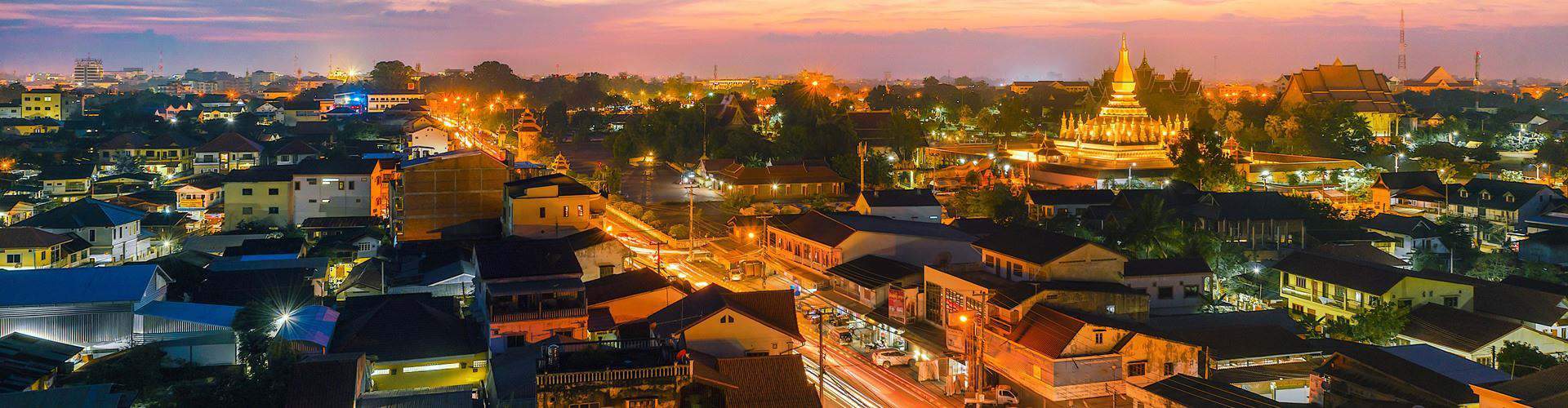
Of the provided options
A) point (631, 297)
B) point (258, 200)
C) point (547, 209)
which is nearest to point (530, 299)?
point (631, 297)

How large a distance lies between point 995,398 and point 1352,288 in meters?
10.0

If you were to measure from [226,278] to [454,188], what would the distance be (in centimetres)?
818

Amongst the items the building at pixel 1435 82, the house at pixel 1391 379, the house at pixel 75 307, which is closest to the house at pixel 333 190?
the house at pixel 75 307

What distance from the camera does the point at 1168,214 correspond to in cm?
2902

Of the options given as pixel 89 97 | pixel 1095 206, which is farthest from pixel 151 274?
pixel 89 97

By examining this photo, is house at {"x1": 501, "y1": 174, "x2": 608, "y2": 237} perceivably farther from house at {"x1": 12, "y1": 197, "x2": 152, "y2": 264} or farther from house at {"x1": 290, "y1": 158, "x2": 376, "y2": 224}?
house at {"x1": 12, "y1": 197, "x2": 152, "y2": 264}

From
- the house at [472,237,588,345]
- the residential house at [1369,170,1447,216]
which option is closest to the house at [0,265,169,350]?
the house at [472,237,588,345]

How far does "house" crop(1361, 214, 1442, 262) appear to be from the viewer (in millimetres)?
29141

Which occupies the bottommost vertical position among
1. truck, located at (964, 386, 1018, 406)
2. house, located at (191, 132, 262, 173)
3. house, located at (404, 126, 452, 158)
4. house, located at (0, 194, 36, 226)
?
truck, located at (964, 386, 1018, 406)

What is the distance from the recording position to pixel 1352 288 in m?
22.6

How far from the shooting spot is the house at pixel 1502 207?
32.0 meters

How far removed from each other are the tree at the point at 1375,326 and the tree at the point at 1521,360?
160 centimetres

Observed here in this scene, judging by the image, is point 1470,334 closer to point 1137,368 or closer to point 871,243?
point 1137,368

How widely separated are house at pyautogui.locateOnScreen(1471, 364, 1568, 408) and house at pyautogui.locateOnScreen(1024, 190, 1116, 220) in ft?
55.7
